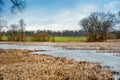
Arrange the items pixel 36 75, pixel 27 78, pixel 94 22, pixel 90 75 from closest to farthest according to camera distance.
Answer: pixel 27 78 → pixel 36 75 → pixel 90 75 → pixel 94 22

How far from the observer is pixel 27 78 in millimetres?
12977

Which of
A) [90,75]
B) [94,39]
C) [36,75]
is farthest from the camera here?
[94,39]

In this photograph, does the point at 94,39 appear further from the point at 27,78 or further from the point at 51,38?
the point at 27,78

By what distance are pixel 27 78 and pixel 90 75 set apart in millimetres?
3640

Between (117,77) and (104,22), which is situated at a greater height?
(104,22)

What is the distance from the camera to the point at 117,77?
15.5 m

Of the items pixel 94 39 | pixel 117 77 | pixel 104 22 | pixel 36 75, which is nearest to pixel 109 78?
pixel 117 77

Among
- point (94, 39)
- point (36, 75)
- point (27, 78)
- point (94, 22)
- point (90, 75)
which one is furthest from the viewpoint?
point (94, 22)

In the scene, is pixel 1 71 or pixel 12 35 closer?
pixel 1 71

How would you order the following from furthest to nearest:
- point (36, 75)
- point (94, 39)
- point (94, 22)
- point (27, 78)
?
1. point (94, 22)
2. point (94, 39)
3. point (36, 75)
4. point (27, 78)

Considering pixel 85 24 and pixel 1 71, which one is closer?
pixel 1 71

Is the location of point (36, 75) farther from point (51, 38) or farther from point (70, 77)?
point (51, 38)

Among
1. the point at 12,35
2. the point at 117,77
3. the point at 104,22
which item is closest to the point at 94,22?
the point at 104,22

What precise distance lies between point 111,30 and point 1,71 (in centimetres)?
7890
